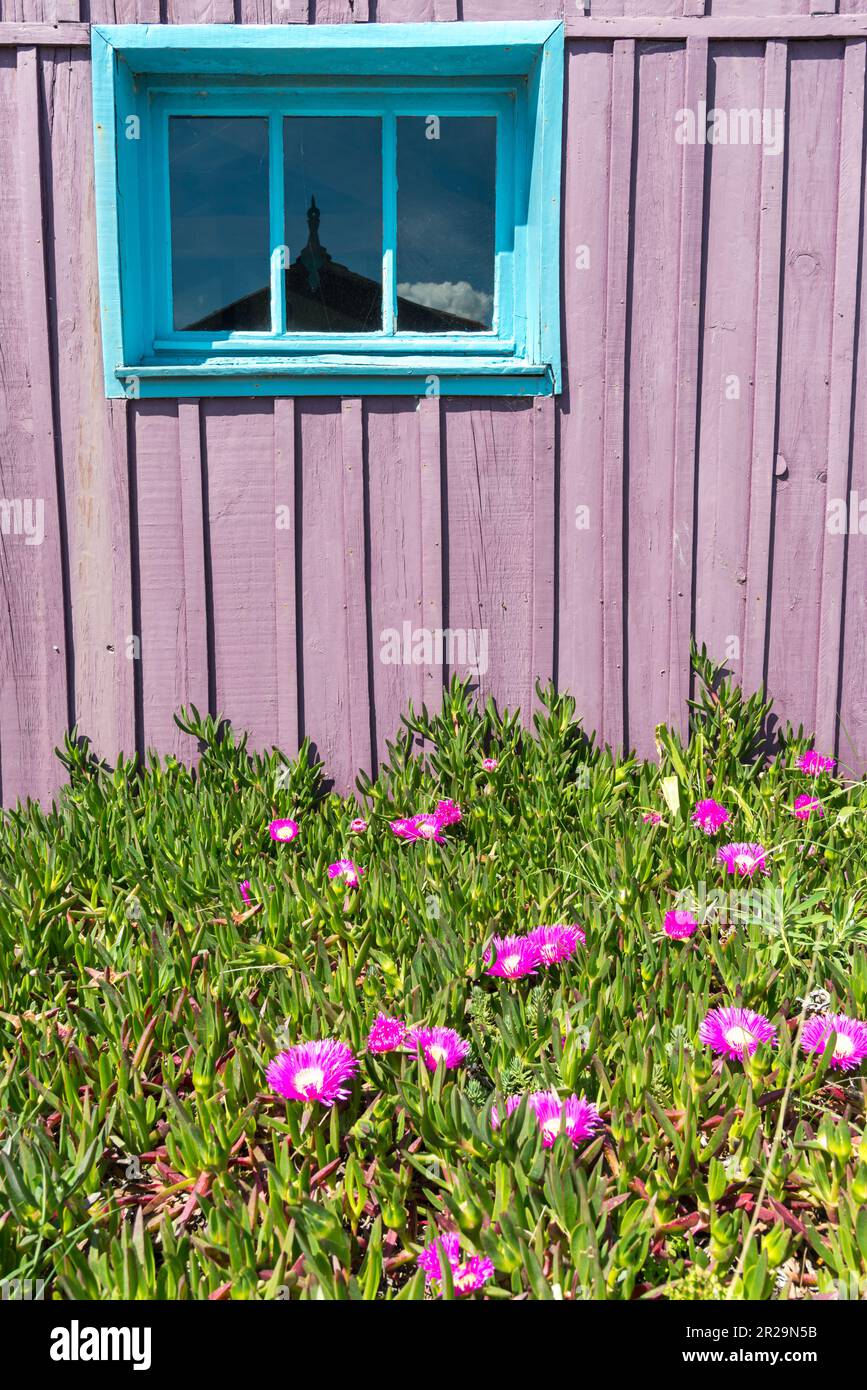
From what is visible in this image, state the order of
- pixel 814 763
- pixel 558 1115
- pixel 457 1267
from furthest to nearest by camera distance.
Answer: pixel 814 763, pixel 558 1115, pixel 457 1267

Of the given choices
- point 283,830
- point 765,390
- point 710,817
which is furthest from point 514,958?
point 765,390

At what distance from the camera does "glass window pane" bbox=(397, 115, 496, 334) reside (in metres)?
2.98

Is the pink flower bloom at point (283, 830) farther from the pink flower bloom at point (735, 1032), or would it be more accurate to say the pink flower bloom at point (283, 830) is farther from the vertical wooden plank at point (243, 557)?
the pink flower bloom at point (735, 1032)

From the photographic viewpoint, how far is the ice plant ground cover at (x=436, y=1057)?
119cm

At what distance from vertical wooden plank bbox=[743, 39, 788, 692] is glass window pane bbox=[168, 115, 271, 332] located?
1.60 metres

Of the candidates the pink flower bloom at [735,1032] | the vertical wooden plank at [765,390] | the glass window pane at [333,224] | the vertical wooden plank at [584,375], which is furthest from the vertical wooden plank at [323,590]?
the pink flower bloom at [735,1032]

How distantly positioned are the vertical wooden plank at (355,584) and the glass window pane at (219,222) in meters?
0.51

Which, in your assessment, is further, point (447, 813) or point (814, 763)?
point (814, 763)

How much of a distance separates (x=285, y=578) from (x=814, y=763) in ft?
5.89

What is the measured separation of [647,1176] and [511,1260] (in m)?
0.29

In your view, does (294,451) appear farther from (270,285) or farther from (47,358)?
(47,358)

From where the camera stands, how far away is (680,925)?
180cm

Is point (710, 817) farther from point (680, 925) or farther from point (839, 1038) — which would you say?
point (839, 1038)

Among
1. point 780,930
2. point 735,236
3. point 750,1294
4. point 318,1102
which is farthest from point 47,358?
point 750,1294
